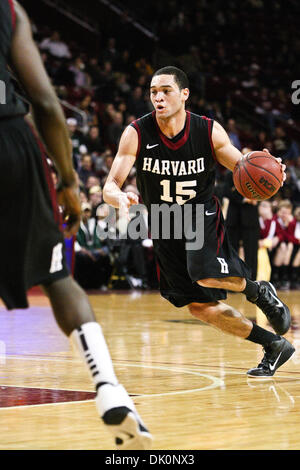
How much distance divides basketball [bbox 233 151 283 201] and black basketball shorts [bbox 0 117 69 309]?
2.67 m

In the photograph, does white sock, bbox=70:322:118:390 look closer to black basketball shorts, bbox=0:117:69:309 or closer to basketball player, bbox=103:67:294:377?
black basketball shorts, bbox=0:117:69:309

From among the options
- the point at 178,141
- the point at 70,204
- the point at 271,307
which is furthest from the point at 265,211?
the point at 70,204

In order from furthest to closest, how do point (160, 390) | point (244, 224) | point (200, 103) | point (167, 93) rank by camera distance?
point (200, 103), point (244, 224), point (167, 93), point (160, 390)

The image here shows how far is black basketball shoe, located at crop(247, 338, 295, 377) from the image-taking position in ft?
17.6

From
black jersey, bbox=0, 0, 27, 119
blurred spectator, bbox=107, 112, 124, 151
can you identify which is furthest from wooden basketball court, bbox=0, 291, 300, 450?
blurred spectator, bbox=107, 112, 124, 151

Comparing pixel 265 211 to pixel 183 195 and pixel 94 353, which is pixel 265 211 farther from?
pixel 94 353

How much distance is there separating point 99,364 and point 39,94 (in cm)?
89

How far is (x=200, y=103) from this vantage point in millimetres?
19953

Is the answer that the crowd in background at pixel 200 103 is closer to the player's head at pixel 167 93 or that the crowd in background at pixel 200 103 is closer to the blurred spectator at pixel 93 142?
the blurred spectator at pixel 93 142

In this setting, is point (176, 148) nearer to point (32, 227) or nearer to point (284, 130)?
point (32, 227)

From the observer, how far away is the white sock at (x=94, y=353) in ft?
9.48

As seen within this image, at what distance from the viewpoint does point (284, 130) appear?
23156mm
